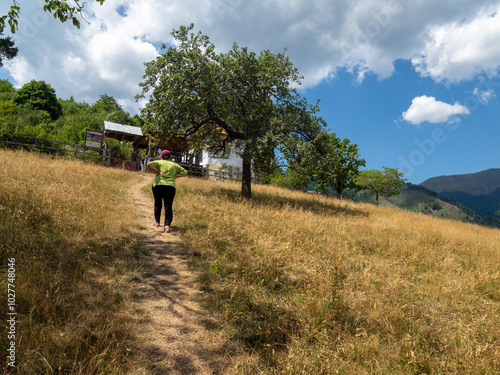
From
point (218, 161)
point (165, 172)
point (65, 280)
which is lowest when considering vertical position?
point (65, 280)

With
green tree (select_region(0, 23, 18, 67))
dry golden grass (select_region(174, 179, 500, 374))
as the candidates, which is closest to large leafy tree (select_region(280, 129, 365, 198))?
dry golden grass (select_region(174, 179, 500, 374))

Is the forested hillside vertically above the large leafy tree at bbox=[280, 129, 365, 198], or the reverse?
the forested hillside

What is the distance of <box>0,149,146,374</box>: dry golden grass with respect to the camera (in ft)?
7.98

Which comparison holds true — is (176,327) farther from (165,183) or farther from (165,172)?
(165,172)

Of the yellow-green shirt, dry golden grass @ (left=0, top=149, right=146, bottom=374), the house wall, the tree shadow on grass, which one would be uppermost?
the house wall

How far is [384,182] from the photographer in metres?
43.8

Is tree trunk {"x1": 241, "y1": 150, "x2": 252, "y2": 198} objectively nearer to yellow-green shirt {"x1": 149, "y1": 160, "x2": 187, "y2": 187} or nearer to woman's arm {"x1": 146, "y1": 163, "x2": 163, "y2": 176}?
yellow-green shirt {"x1": 149, "y1": 160, "x2": 187, "y2": 187}

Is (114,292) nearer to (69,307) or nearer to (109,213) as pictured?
(69,307)

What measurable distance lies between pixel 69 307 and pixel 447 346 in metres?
4.84

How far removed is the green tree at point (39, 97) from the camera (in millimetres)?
63406

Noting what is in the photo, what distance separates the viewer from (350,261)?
5.87 metres

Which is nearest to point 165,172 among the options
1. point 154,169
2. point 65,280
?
point 154,169

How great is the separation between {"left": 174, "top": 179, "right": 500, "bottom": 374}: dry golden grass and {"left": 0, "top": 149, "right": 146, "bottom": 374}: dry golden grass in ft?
4.69

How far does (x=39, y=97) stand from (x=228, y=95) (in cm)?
7718
